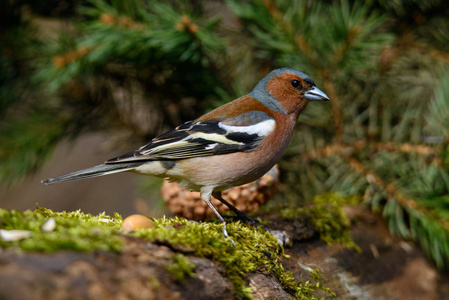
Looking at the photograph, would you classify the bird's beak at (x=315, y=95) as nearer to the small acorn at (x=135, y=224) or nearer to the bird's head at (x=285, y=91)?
the bird's head at (x=285, y=91)

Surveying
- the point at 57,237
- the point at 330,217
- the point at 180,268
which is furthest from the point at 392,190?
the point at 57,237

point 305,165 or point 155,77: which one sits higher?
point 155,77

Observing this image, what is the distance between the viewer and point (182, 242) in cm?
160

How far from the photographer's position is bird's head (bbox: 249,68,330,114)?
2.84 meters

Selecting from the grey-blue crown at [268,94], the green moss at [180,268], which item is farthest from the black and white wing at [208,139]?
the green moss at [180,268]

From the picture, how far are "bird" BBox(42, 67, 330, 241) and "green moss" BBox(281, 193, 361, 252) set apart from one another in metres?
0.36

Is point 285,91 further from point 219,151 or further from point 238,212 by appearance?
point 238,212

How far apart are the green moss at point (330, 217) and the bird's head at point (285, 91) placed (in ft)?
2.04

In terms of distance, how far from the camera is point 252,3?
2.81 m

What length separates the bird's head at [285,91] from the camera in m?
2.84

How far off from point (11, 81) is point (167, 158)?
123cm

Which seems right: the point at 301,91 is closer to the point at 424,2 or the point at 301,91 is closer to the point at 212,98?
the point at 212,98

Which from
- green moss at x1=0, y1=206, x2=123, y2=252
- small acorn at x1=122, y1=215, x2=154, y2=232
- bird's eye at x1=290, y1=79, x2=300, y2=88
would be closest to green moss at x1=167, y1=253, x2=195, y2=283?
green moss at x1=0, y1=206, x2=123, y2=252

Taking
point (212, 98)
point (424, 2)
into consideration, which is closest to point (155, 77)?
point (212, 98)
